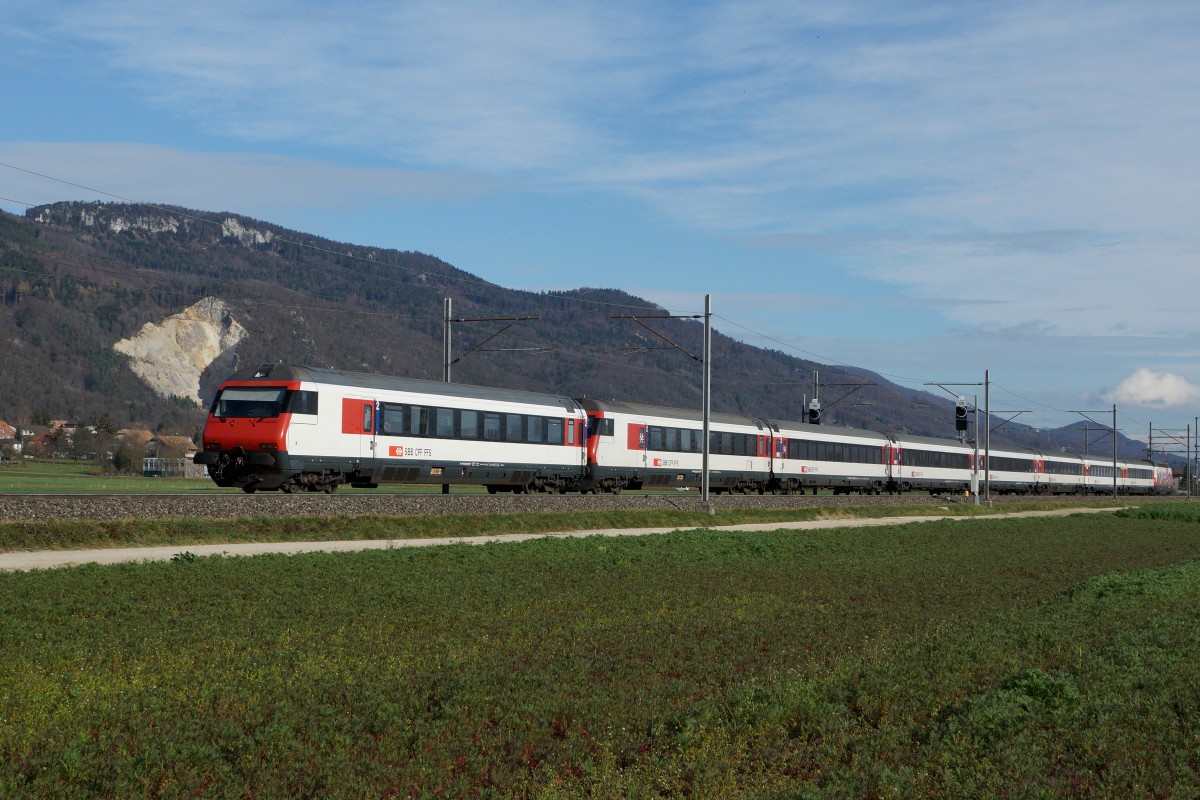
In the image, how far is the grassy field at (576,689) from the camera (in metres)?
9.71

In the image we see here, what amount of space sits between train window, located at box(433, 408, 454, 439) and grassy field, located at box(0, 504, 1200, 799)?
18416mm

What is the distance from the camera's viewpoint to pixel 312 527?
3403cm

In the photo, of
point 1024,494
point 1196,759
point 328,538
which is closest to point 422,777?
point 1196,759

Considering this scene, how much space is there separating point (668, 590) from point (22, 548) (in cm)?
1441

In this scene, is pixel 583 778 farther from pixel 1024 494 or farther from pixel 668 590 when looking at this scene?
pixel 1024 494

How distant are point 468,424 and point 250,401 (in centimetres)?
885

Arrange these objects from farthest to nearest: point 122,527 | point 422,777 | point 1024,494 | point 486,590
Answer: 1. point 1024,494
2. point 122,527
3. point 486,590
4. point 422,777

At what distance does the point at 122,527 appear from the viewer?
98.9 feet

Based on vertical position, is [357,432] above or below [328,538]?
above

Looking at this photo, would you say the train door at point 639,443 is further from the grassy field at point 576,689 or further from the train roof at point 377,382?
the grassy field at point 576,689

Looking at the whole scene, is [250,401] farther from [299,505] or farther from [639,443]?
[639,443]

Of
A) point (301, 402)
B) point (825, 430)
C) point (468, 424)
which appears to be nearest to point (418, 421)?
point (468, 424)

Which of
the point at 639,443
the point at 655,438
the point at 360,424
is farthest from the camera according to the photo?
the point at 655,438

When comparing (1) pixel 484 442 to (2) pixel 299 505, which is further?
(1) pixel 484 442
